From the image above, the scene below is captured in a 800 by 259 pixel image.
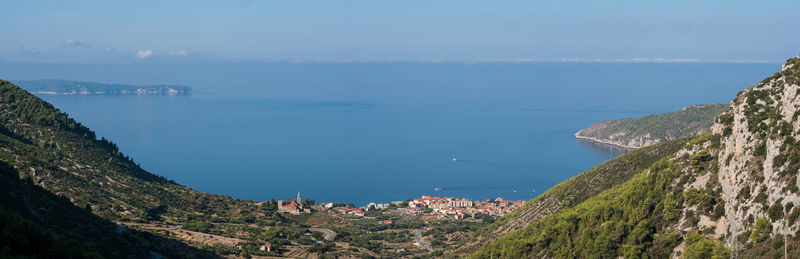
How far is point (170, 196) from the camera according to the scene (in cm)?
4684

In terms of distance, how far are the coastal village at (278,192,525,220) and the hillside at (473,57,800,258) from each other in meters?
31.5

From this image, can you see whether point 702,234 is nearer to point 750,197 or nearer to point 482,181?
point 750,197

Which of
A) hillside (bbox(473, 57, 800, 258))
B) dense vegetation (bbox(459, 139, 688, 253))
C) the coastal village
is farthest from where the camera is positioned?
the coastal village

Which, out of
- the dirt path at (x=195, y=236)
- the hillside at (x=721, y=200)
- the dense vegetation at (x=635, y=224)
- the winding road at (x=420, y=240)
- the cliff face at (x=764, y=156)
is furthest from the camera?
the winding road at (x=420, y=240)

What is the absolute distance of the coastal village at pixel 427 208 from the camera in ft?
192

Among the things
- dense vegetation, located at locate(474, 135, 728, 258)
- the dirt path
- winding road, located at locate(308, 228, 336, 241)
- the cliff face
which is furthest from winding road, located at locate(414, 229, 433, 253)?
the cliff face

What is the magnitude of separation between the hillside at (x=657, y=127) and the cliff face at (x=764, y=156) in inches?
3108

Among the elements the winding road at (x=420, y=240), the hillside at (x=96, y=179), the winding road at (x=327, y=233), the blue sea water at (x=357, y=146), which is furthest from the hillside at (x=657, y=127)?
the hillside at (x=96, y=179)

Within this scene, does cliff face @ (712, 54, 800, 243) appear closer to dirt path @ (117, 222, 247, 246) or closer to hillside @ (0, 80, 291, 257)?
hillside @ (0, 80, 291, 257)

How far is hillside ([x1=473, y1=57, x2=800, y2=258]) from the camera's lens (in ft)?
59.4

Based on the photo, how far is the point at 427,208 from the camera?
66125 mm

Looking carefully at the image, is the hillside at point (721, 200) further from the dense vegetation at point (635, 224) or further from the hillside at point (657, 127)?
the hillside at point (657, 127)

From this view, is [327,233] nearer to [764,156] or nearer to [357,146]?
[764,156]

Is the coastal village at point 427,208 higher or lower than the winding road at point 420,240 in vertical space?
higher
